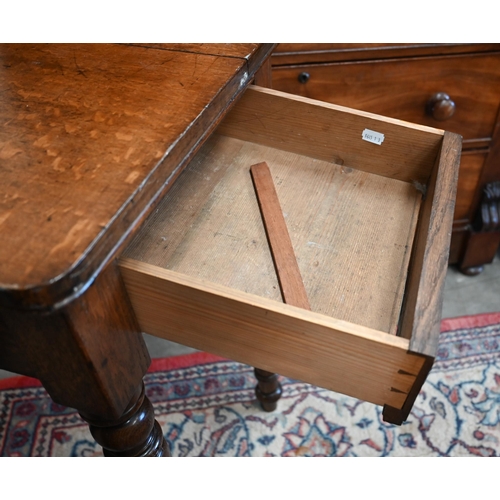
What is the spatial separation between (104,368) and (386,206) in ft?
1.28


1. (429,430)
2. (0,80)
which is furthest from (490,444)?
(0,80)

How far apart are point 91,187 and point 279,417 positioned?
72cm

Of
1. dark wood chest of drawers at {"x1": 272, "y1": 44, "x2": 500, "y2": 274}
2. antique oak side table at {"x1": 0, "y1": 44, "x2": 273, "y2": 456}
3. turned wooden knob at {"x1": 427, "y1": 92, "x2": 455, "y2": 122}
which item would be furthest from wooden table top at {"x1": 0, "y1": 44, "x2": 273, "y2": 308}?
turned wooden knob at {"x1": 427, "y1": 92, "x2": 455, "y2": 122}

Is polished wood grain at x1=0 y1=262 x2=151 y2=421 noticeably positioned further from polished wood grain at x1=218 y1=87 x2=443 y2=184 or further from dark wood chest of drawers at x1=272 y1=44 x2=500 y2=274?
dark wood chest of drawers at x1=272 y1=44 x2=500 y2=274

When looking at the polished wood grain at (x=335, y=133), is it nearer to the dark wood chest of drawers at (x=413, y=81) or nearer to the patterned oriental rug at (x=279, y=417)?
the dark wood chest of drawers at (x=413, y=81)

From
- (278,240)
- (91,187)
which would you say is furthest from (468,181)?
(91,187)

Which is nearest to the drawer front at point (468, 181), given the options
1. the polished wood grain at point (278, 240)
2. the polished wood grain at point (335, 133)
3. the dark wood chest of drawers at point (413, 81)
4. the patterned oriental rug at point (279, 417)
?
the dark wood chest of drawers at point (413, 81)

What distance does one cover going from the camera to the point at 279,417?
1035 mm

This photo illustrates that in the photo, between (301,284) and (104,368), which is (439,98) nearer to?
(301,284)

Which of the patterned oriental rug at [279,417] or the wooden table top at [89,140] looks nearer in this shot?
the wooden table top at [89,140]

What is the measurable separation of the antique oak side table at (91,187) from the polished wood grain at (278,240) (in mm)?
132

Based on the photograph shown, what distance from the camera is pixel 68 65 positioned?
1.97ft

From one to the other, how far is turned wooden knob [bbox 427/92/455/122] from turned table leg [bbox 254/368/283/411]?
1.87ft

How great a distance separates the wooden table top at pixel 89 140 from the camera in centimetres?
40
